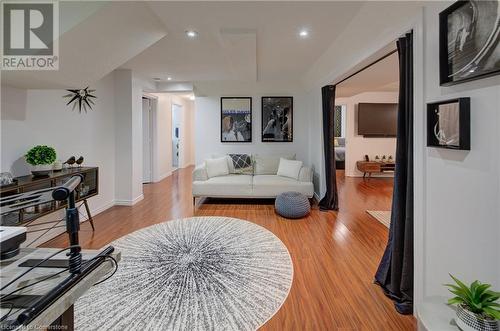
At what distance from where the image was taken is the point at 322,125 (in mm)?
4484

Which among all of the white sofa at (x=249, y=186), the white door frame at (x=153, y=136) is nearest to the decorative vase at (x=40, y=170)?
the white sofa at (x=249, y=186)

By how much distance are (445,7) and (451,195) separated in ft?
3.57

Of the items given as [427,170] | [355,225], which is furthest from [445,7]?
[355,225]

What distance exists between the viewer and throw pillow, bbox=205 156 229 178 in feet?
16.4

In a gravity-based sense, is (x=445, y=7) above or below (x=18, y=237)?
above

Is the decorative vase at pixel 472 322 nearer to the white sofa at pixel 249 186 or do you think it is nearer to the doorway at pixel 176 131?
the white sofa at pixel 249 186

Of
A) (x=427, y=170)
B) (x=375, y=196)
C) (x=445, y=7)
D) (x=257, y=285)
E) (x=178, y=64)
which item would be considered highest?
(x=178, y=64)

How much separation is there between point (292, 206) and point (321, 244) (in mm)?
977

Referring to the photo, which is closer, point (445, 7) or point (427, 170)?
point (445, 7)

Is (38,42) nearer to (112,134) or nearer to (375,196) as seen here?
Result: (112,134)

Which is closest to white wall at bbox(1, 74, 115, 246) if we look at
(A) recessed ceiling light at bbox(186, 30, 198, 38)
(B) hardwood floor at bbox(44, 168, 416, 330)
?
(B) hardwood floor at bbox(44, 168, 416, 330)

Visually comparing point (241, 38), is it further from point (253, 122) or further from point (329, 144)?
point (253, 122)

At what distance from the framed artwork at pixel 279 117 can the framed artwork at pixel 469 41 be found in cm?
441

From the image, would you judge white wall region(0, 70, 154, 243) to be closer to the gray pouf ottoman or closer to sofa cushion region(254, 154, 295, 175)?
sofa cushion region(254, 154, 295, 175)
